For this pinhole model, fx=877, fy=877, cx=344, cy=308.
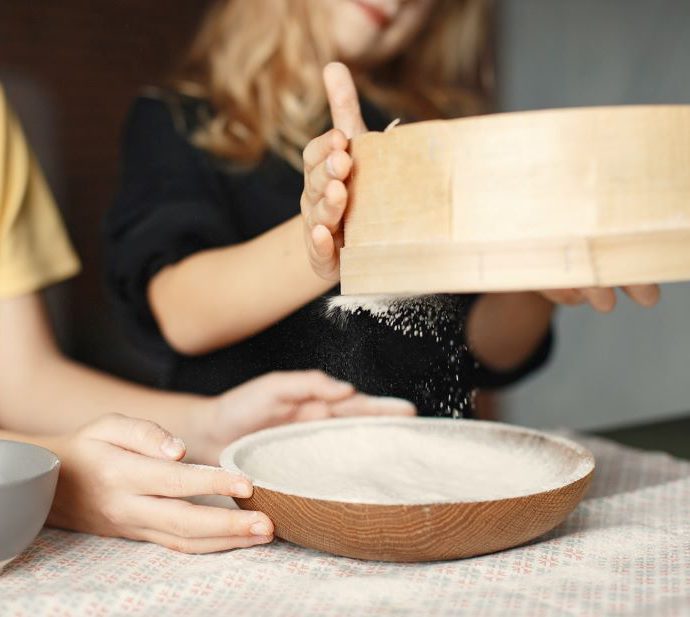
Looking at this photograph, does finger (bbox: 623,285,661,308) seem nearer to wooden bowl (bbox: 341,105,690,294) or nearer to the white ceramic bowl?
wooden bowl (bbox: 341,105,690,294)

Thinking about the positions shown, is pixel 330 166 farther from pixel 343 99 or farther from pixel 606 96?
pixel 606 96

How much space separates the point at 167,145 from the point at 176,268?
0.17m

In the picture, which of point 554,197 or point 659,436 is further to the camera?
point 659,436

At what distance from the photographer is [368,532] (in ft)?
1.71

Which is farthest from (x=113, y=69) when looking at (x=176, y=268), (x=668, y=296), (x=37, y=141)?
(x=176, y=268)

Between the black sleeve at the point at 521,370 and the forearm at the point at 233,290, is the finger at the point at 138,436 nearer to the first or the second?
the forearm at the point at 233,290

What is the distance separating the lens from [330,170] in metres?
0.54

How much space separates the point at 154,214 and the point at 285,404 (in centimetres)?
25

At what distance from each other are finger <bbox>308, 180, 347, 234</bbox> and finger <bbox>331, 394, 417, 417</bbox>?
0.22 m

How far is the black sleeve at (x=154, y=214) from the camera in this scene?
847mm

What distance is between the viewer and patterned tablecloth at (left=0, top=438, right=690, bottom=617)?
18.9 inches

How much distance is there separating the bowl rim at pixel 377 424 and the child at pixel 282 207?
0.11 ft

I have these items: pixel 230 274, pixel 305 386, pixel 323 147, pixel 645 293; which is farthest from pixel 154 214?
pixel 645 293

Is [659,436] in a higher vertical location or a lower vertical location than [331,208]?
lower
